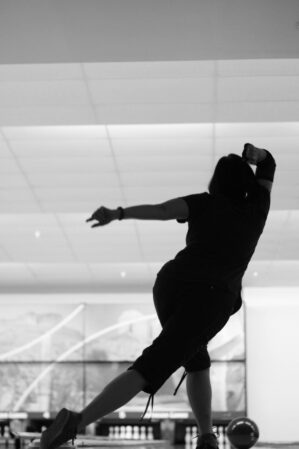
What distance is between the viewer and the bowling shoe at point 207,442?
9.39ft

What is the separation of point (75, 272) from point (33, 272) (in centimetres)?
77

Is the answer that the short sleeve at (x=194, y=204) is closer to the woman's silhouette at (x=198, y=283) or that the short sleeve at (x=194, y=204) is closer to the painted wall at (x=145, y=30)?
the woman's silhouette at (x=198, y=283)

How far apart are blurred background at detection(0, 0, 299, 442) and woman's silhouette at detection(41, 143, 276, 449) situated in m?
2.78

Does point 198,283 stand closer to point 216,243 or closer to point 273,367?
point 216,243

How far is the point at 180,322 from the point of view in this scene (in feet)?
8.56

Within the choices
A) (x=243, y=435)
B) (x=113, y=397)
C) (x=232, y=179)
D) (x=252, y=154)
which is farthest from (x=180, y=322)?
(x=243, y=435)

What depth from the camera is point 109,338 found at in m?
14.8

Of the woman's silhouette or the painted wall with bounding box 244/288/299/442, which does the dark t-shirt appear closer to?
the woman's silhouette

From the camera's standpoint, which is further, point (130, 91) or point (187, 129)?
point (187, 129)

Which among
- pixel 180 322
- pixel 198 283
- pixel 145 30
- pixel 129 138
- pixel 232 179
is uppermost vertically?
pixel 129 138

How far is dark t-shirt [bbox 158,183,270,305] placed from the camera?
2.73 metres

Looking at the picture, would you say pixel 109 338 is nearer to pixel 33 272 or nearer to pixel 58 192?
pixel 33 272

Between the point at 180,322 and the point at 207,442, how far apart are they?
0.54 m

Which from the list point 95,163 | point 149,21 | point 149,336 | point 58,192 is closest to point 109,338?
point 149,336
